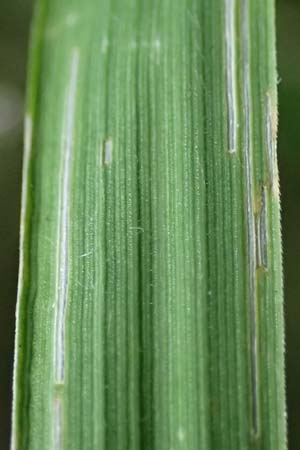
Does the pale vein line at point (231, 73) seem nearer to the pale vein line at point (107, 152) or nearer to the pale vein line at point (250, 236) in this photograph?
the pale vein line at point (250, 236)

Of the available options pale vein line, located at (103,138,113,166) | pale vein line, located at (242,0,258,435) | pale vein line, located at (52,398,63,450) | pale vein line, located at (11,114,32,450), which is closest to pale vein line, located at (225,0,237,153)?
pale vein line, located at (242,0,258,435)

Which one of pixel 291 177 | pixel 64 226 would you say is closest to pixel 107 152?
pixel 64 226

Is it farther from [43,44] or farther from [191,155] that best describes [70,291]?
[43,44]

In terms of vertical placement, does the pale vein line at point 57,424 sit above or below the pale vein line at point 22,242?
below

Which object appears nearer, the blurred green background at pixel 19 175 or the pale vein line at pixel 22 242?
the pale vein line at pixel 22 242

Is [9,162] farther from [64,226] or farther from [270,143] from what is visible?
[270,143]

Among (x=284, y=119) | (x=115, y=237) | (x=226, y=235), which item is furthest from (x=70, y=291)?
(x=284, y=119)

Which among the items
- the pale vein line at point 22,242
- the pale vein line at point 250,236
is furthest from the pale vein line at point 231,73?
the pale vein line at point 22,242
